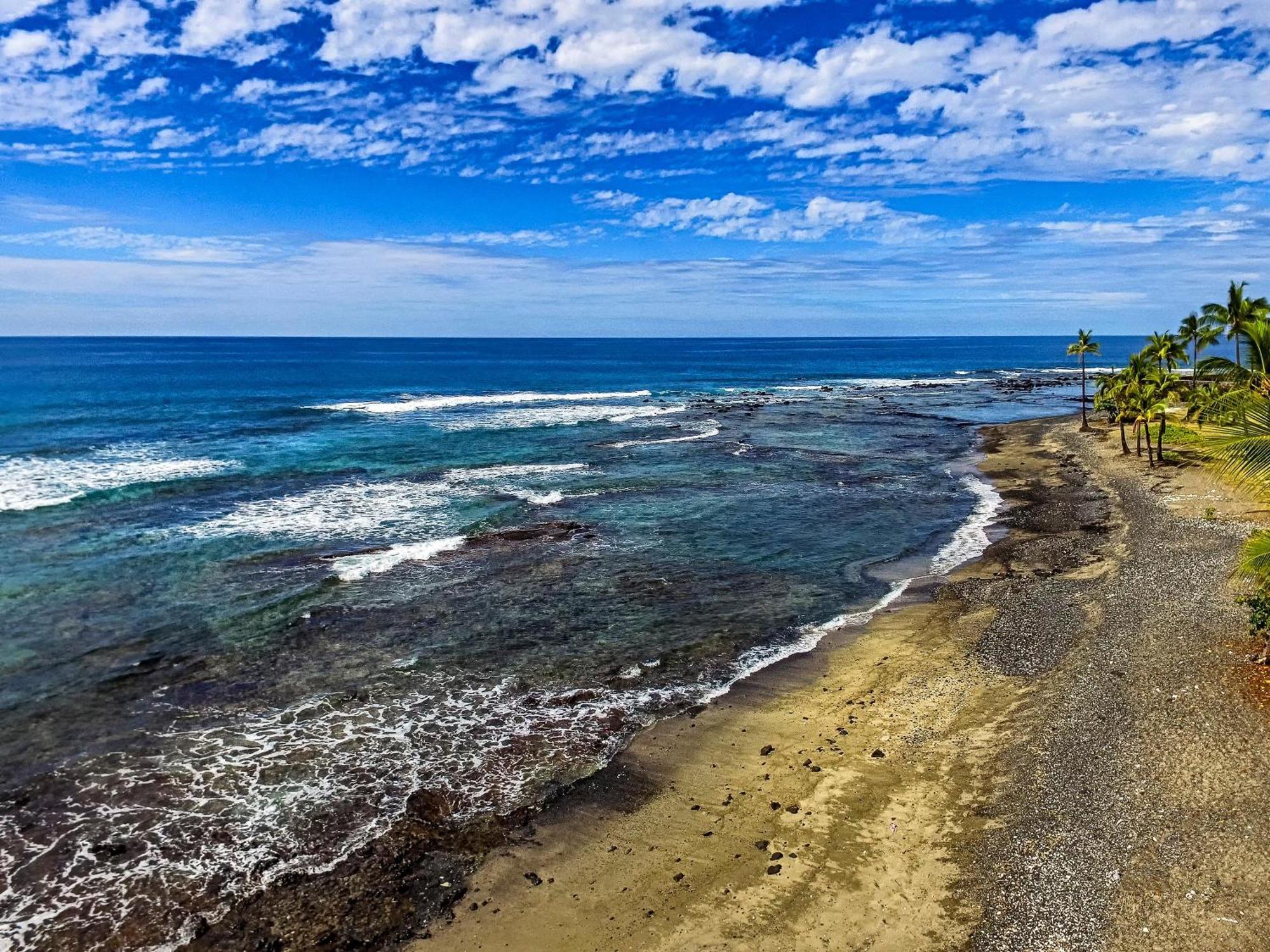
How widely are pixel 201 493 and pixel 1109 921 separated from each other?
3733 centimetres

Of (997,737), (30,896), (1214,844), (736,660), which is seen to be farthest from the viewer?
(736,660)

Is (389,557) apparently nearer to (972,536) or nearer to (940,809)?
(940,809)

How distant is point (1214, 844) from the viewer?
10.1 meters

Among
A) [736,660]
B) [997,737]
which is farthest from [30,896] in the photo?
[997,737]

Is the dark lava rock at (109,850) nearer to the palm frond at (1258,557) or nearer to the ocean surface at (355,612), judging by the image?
the ocean surface at (355,612)

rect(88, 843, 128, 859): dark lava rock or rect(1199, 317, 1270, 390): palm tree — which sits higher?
rect(1199, 317, 1270, 390): palm tree

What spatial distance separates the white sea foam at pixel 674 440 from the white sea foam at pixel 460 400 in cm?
2698

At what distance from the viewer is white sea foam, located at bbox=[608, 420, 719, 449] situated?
2047 inches

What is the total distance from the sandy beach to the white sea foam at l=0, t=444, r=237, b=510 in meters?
32.0

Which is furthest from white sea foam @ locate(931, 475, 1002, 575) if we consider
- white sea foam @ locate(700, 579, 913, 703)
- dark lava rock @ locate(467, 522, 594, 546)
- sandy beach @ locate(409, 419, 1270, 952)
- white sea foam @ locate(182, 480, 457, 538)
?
white sea foam @ locate(182, 480, 457, 538)

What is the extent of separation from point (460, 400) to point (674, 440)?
3606cm

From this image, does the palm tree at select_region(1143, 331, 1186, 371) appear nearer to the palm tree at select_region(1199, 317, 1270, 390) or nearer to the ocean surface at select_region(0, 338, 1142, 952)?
the ocean surface at select_region(0, 338, 1142, 952)

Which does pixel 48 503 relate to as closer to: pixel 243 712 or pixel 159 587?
pixel 159 587

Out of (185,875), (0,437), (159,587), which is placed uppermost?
(0,437)
